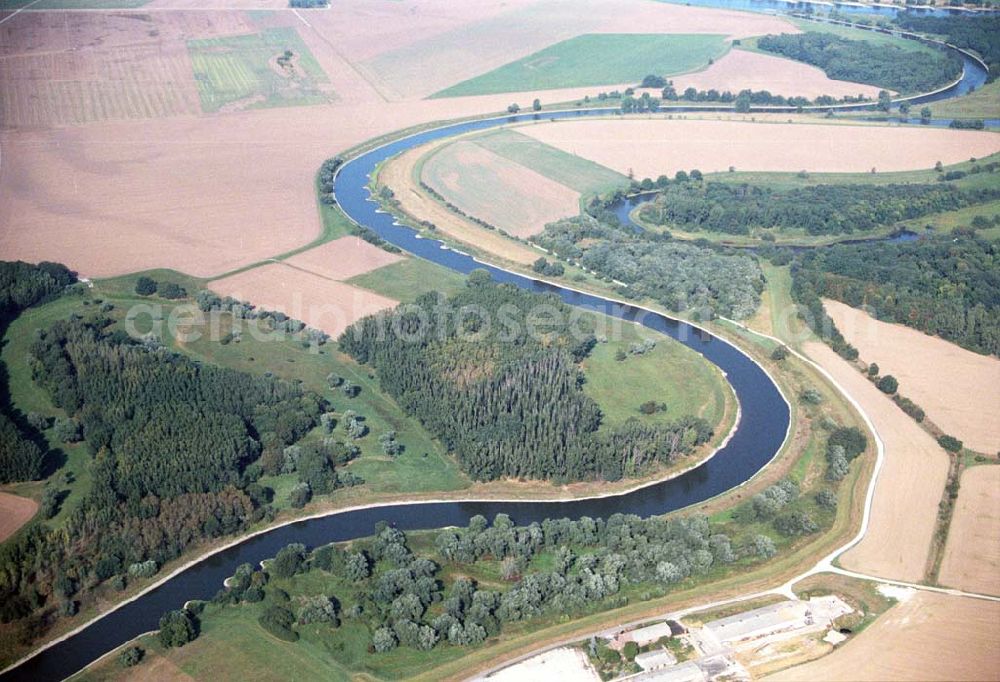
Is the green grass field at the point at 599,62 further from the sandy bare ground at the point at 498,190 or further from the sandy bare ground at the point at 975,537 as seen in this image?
the sandy bare ground at the point at 975,537

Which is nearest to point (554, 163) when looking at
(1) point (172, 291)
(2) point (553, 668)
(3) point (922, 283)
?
(3) point (922, 283)

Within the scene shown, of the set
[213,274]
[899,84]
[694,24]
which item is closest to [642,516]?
[213,274]

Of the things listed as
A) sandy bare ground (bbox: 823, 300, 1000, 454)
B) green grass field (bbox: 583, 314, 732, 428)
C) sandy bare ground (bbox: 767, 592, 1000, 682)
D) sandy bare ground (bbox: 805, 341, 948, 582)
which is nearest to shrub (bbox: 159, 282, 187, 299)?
green grass field (bbox: 583, 314, 732, 428)

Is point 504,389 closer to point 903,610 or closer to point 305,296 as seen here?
point 305,296

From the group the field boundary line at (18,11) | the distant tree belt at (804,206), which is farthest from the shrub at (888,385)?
the field boundary line at (18,11)

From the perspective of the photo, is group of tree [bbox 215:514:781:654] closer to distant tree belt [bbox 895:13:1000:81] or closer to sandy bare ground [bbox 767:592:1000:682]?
sandy bare ground [bbox 767:592:1000:682]
